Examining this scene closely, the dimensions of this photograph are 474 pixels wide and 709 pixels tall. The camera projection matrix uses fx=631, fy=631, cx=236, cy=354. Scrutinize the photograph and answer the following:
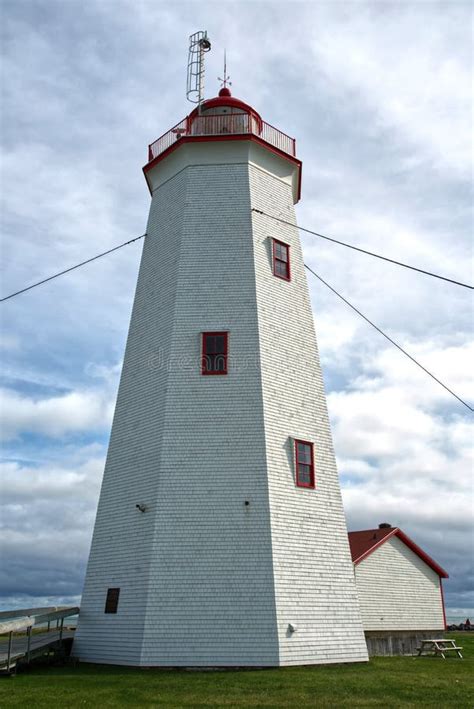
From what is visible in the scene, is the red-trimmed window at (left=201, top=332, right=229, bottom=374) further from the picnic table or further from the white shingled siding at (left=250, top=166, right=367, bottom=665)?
the picnic table

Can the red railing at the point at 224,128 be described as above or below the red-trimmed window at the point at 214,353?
above

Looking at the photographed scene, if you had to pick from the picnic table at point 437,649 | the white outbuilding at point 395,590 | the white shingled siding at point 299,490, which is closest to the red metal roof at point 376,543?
the white outbuilding at point 395,590

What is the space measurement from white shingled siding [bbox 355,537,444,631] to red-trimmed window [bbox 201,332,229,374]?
9.46m

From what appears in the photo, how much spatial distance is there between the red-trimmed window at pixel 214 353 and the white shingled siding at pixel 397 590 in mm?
9463

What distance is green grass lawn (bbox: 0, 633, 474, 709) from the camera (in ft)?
33.3

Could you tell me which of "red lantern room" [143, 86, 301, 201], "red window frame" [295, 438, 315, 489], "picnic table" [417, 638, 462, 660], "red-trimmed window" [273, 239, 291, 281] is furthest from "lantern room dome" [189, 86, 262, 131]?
"picnic table" [417, 638, 462, 660]

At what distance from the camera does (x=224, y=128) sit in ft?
61.5

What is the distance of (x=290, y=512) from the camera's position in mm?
14438

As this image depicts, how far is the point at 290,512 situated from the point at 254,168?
9.76 m

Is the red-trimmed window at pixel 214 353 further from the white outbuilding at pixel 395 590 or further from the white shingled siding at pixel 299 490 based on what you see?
the white outbuilding at pixel 395 590

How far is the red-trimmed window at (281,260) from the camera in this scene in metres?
17.4

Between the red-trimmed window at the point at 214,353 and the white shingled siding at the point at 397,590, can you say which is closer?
the red-trimmed window at the point at 214,353

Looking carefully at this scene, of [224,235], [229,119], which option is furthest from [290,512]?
[229,119]

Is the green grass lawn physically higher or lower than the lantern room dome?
lower
